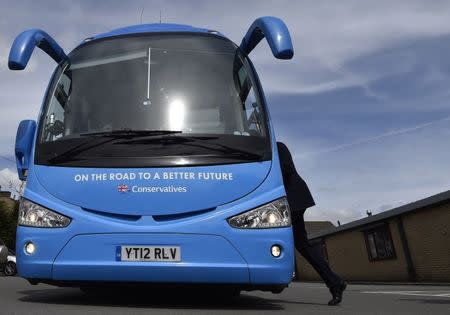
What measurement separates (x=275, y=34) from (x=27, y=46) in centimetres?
234

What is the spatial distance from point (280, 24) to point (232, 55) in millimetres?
559

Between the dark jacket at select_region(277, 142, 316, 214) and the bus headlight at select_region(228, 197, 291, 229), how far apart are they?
3.77 ft

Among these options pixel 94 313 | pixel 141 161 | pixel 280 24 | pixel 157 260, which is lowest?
pixel 94 313

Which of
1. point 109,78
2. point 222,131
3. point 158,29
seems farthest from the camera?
point 158,29

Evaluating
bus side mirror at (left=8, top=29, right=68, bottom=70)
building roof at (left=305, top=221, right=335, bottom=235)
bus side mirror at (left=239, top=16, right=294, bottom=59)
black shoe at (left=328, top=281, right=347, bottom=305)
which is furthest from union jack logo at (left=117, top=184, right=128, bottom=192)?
building roof at (left=305, top=221, right=335, bottom=235)

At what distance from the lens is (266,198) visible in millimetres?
3547

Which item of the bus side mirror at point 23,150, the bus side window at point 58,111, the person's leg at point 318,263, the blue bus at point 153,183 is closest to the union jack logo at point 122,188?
the blue bus at point 153,183

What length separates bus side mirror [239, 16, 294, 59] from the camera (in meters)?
4.05

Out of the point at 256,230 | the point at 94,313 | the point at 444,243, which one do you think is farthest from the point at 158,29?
the point at 444,243

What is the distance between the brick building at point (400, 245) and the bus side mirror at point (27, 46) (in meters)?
15.5

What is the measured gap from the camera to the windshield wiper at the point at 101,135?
364 cm

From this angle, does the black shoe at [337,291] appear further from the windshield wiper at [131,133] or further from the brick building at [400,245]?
the brick building at [400,245]

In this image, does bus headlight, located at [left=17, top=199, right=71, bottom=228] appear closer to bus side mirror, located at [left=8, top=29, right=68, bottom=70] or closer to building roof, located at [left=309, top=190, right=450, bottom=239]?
bus side mirror, located at [left=8, top=29, right=68, bottom=70]

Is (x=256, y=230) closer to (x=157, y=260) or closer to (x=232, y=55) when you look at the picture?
(x=157, y=260)
